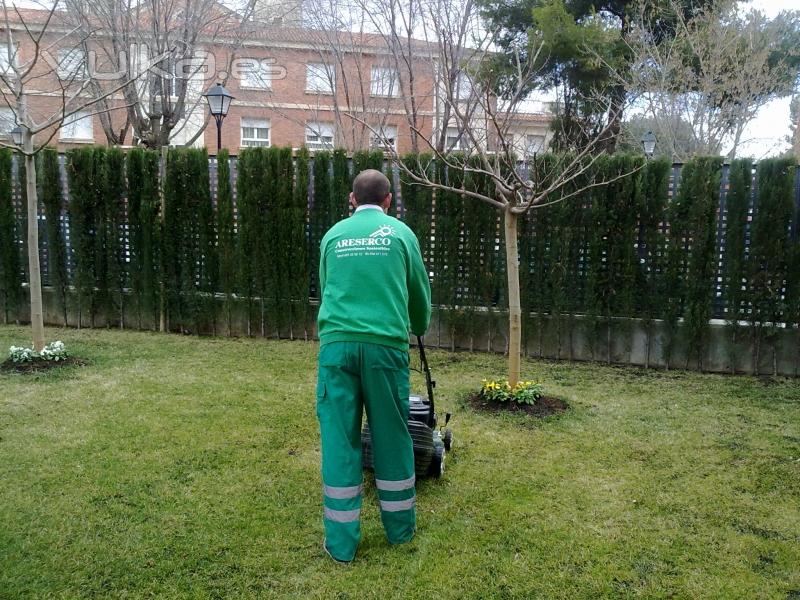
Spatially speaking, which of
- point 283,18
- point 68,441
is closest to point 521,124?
point 283,18

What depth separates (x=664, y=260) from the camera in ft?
23.0

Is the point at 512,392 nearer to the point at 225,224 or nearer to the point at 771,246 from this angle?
the point at 771,246

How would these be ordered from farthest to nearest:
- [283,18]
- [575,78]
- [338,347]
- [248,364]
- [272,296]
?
1. [283,18]
2. [575,78]
3. [272,296]
4. [248,364]
5. [338,347]

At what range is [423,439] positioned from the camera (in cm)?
364

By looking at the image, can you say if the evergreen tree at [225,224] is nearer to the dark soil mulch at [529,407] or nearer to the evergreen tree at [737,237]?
the dark soil mulch at [529,407]

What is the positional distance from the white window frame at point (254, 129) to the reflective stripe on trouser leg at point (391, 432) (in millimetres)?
25143

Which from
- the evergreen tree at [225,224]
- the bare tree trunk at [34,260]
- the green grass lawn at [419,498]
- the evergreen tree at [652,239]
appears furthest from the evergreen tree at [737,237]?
the bare tree trunk at [34,260]

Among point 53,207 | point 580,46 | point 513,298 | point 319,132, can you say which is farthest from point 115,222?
point 319,132

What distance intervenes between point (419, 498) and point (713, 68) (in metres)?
14.4

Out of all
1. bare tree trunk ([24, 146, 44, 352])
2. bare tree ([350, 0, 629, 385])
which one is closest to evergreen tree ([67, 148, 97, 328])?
bare tree trunk ([24, 146, 44, 352])

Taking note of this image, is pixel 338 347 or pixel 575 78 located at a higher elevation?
pixel 575 78

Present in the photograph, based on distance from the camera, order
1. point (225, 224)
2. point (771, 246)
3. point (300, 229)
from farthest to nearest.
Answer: point (225, 224) → point (300, 229) → point (771, 246)

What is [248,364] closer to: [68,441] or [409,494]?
[68,441]

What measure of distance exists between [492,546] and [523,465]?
3.67 ft
